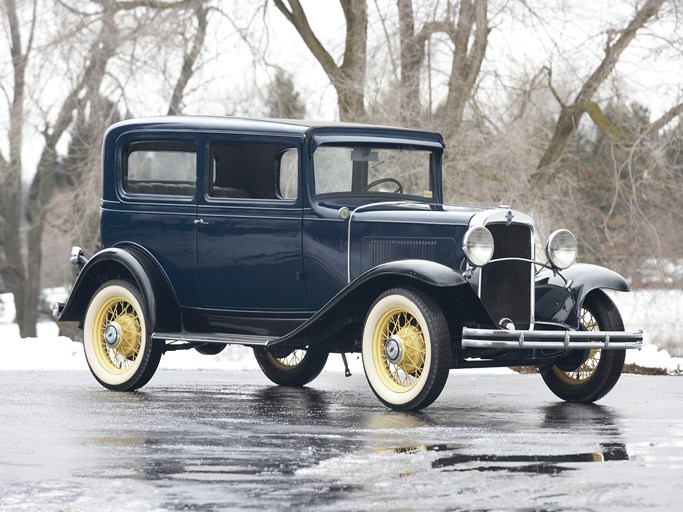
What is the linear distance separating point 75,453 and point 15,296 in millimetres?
31165

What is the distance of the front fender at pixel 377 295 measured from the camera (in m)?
9.32

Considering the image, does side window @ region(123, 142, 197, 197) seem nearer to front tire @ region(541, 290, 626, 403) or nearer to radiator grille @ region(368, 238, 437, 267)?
radiator grille @ region(368, 238, 437, 267)

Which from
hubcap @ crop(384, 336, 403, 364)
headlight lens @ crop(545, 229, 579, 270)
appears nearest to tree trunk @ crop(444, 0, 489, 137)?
headlight lens @ crop(545, 229, 579, 270)

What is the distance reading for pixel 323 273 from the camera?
1034 cm

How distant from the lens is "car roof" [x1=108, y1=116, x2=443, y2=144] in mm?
10766

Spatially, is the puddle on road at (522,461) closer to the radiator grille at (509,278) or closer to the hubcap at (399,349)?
the hubcap at (399,349)

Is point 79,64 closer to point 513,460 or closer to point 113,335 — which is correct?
point 113,335

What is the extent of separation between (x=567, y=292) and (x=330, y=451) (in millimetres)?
3354

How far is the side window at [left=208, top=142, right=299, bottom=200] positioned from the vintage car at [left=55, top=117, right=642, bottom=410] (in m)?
0.01

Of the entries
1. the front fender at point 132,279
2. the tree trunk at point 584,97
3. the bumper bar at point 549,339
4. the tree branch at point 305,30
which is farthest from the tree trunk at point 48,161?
the bumper bar at point 549,339

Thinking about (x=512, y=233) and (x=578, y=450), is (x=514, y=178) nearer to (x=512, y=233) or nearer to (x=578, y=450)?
(x=512, y=233)

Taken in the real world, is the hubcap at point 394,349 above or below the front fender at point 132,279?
below

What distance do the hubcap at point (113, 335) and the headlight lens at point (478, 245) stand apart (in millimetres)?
3203

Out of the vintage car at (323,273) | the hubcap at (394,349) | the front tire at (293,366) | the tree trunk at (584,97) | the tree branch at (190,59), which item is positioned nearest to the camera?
the hubcap at (394,349)
